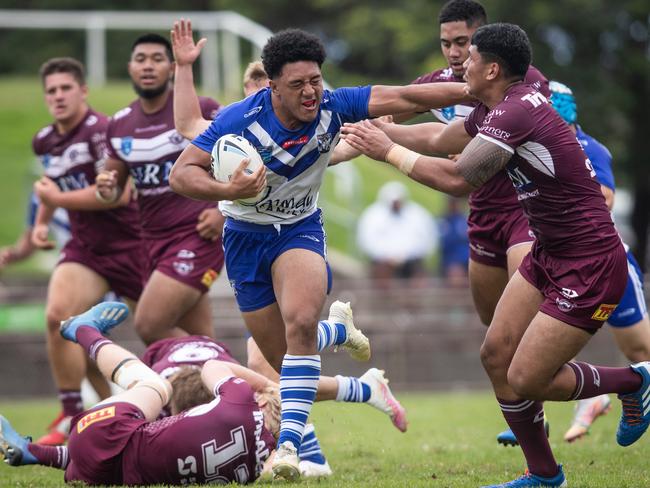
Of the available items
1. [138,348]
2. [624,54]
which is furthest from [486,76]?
[624,54]

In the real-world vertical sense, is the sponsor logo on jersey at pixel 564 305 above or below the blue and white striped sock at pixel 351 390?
above

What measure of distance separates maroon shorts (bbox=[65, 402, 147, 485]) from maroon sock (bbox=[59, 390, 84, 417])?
3.10 m

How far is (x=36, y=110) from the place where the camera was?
23.1 m

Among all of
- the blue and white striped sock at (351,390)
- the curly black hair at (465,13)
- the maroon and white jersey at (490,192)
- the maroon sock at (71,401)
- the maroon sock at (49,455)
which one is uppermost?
the curly black hair at (465,13)

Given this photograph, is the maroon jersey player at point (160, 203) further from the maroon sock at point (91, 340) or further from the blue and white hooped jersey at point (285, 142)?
the blue and white hooped jersey at point (285, 142)

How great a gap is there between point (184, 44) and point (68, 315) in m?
2.79

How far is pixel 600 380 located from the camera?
20.4 feet

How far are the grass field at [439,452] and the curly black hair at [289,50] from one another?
2513 mm

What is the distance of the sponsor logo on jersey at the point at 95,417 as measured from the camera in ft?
20.2

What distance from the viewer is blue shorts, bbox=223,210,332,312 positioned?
22.1 feet

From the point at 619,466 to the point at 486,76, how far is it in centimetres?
282

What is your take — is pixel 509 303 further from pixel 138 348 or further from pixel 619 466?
pixel 138 348

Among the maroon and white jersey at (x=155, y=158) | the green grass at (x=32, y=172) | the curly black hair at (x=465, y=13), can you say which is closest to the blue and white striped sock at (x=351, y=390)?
the maroon and white jersey at (x=155, y=158)

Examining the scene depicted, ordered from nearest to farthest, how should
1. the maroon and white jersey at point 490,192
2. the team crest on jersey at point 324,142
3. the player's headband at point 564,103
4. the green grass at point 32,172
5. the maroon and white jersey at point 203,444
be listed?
1. the maroon and white jersey at point 203,444
2. the team crest on jersey at point 324,142
3. the maroon and white jersey at point 490,192
4. the player's headband at point 564,103
5. the green grass at point 32,172
